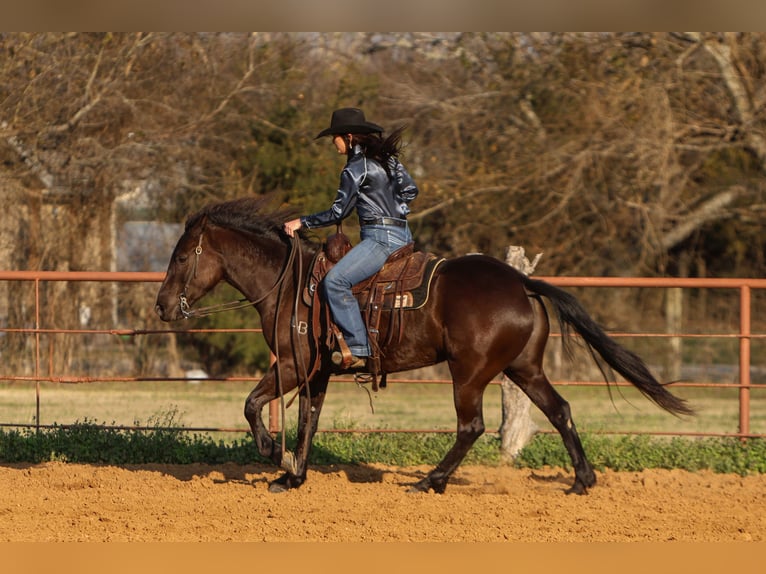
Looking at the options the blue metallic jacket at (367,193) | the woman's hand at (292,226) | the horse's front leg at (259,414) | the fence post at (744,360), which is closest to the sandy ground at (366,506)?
the horse's front leg at (259,414)

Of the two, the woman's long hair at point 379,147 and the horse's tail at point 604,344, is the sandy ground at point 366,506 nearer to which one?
the horse's tail at point 604,344

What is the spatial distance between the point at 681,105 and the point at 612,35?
1660 mm

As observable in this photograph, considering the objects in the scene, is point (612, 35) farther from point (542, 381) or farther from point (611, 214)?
point (542, 381)

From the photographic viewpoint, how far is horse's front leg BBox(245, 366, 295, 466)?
7.18 meters

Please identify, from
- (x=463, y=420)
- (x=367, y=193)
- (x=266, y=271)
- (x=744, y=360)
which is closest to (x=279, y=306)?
(x=266, y=271)

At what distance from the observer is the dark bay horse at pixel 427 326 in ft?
23.2

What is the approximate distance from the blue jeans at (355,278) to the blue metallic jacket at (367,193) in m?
0.15

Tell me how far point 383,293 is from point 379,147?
3.32 feet

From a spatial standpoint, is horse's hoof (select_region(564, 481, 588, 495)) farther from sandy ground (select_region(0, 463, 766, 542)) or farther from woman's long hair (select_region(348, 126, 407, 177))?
woman's long hair (select_region(348, 126, 407, 177))

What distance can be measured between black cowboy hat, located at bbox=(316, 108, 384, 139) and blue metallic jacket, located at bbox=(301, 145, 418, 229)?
16 cm

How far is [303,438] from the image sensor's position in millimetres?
7461

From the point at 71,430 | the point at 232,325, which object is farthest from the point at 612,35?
the point at 71,430

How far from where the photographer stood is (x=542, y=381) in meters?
7.39

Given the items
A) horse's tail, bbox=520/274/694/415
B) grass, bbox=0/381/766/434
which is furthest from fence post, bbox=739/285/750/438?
grass, bbox=0/381/766/434
